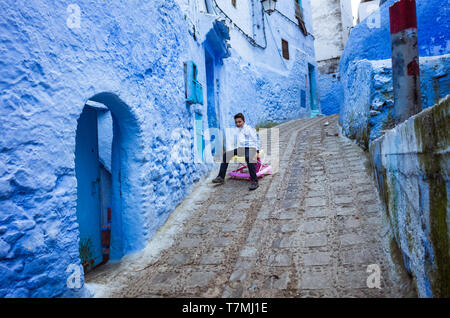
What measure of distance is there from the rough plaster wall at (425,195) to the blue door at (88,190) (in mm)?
3383

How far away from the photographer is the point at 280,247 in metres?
3.02

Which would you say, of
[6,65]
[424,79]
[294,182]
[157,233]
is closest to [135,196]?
[157,233]

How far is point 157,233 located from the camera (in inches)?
145

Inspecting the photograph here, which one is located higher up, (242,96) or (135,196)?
(242,96)

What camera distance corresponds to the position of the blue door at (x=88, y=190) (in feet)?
12.2

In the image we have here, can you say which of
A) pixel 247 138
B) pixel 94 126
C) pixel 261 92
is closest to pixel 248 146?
pixel 247 138

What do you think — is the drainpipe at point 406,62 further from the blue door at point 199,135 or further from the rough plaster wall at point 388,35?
the blue door at point 199,135

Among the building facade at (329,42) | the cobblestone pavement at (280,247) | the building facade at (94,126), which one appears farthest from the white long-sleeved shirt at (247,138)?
the building facade at (329,42)

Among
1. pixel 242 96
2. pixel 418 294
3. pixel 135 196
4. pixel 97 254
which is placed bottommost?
pixel 97 254

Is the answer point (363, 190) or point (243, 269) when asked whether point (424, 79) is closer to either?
point (363, 190)

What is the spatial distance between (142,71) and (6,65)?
1731 millimetres

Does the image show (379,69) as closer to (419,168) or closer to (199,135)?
(199,135)

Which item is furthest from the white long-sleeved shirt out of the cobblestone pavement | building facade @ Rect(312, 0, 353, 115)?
building facade @ Rect(312, 0, 353, 115)

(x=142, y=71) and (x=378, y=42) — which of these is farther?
(x=378, y=42)
